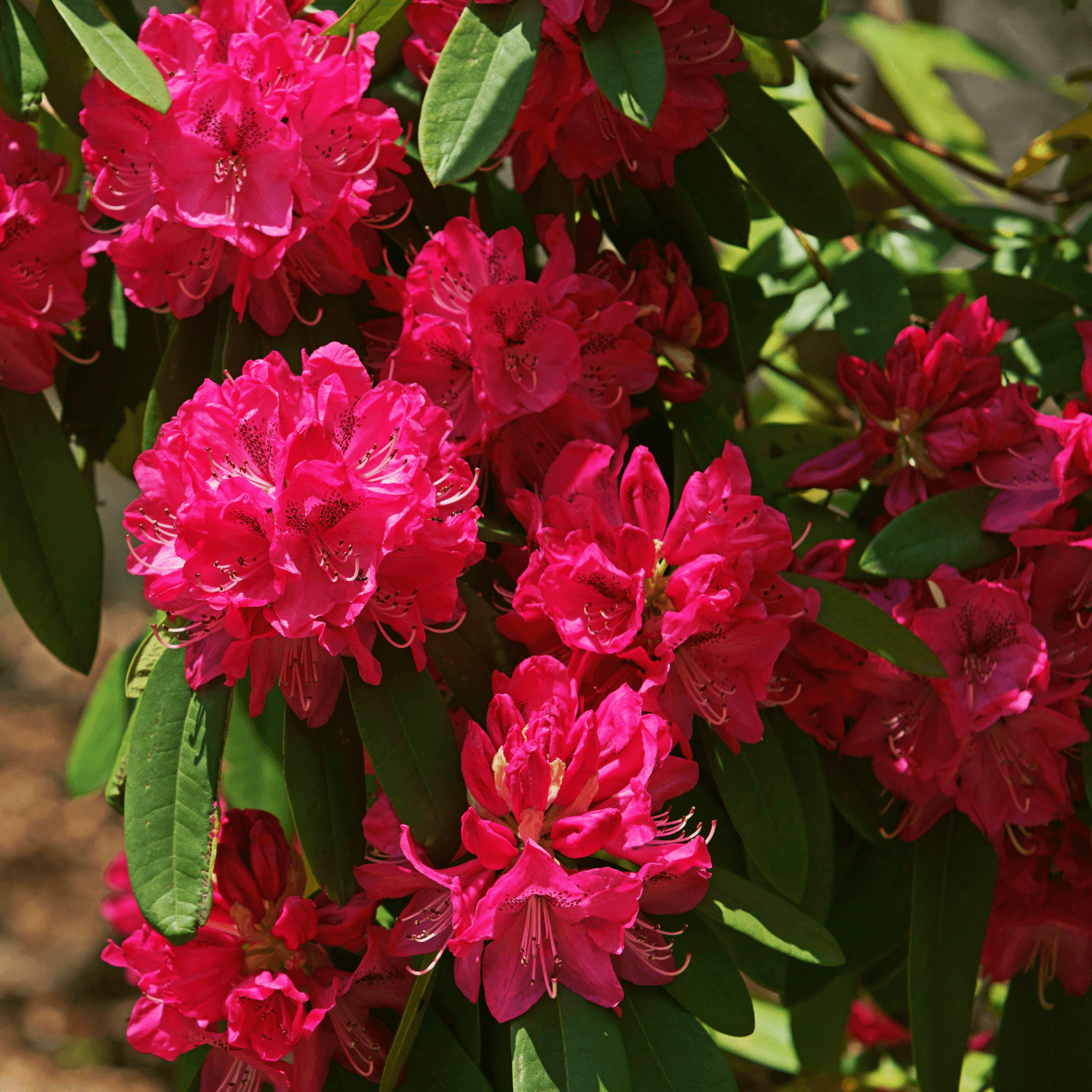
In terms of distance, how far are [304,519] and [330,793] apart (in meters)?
0.23

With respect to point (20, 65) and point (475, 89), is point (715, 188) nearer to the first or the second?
point (475, 89)

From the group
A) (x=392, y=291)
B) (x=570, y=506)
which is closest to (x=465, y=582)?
(x=570, y=506)

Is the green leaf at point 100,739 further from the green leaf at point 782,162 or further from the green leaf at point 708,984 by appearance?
the green leaf at point 782,162

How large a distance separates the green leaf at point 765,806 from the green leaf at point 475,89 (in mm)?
463

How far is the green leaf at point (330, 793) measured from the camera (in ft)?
2.60

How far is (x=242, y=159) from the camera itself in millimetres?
813

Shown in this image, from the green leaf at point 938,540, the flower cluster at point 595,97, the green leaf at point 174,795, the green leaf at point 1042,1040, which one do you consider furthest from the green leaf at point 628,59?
the green leaf at point 1042,1040

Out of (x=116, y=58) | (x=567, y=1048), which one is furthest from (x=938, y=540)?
(x=116, y=58)

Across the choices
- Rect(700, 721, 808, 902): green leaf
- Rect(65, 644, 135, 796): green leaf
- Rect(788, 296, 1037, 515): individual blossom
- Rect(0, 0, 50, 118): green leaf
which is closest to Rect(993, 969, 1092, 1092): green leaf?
Rect(700, 721, 808, 902): green leaf

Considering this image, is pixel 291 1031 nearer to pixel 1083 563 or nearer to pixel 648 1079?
pixel 648 1079

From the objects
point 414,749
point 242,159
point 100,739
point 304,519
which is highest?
point 242,159

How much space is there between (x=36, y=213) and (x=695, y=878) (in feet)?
2.44

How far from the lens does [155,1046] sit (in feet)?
2.65

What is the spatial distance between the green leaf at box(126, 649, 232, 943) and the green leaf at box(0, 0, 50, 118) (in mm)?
451
